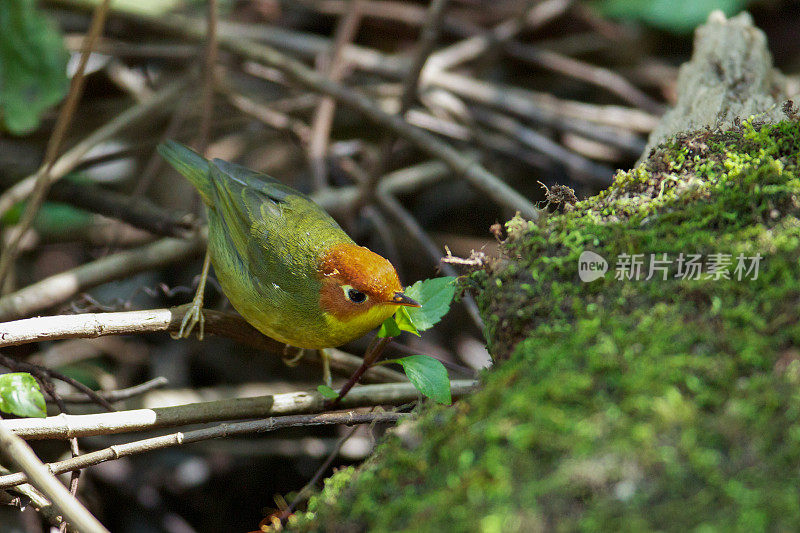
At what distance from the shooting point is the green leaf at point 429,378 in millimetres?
2070

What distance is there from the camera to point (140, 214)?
14.4ft

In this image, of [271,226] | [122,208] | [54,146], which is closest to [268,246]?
[271,226]

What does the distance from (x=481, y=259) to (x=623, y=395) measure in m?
0.79

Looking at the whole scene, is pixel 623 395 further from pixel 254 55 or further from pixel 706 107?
pixel 254 55

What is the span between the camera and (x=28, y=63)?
14.4ft

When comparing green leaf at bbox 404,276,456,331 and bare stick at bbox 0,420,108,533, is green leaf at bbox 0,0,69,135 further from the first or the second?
green leaf at bbox 404,276,456,331

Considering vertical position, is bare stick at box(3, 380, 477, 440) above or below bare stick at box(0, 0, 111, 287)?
below

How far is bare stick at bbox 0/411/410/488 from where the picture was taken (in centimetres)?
218

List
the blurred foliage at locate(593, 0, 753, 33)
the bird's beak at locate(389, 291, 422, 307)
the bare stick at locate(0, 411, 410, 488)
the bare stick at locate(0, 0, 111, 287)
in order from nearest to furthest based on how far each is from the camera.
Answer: the bare stick at locate(0, 411, 410, 488)
the bird's beak at locate(389, 291, 422, 307)
the bare stick at locate(0, 0, 111, 287)
the blurred foliage at locate(593, 0, 753, 33)

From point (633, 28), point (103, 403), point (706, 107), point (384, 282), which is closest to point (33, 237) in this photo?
point (103, 403)

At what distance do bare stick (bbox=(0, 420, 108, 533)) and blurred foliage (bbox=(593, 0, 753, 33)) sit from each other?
564 centimetres

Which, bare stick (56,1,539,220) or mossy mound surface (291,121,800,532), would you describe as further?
bare stick (56,1,539,220)

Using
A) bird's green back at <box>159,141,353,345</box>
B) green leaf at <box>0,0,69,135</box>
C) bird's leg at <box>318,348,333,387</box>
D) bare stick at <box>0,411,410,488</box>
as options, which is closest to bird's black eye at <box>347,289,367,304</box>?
bird's green back at <box>159,141,353,345</box>

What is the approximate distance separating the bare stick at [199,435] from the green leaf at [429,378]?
5.7 inches
